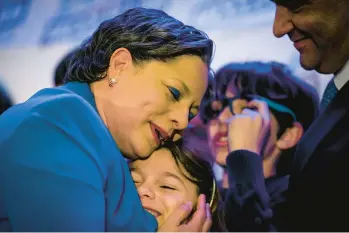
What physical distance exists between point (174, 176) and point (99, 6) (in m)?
0.58

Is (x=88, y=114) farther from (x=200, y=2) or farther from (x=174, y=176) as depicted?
(x=200, y=2)

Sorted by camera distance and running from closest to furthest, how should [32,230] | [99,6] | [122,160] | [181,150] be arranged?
[32,230]
[122,160]
[181,150]
[99,6]

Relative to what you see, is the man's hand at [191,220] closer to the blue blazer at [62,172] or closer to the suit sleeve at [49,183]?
the blue blazer at [62,172]

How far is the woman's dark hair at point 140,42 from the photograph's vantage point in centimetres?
125

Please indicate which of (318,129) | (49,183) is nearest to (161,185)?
(49,183)

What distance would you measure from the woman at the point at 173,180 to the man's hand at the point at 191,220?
17 millimetres

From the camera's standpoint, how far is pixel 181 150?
52.1 inches

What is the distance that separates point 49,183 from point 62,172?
4 cm

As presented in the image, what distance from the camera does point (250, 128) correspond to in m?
1.29

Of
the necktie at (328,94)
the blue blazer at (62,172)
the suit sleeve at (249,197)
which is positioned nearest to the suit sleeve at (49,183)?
the blue blazer at (62,172)

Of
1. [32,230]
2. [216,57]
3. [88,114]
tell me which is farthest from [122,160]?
[216,57]

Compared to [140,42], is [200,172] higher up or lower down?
lower down

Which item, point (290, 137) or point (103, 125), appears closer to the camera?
point (103, 125)

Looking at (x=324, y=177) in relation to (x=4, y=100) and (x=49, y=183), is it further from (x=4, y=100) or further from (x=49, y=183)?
(x=4, y=100)
